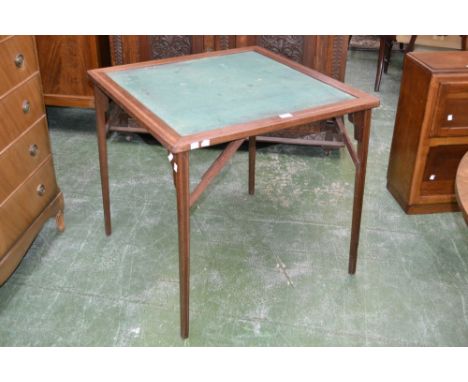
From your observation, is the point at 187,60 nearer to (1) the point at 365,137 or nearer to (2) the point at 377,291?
(1) the point at 365,137

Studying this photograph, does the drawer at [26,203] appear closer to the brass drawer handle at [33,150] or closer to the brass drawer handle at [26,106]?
the brass drawer handle at [33,150]

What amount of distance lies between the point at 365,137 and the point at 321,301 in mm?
686

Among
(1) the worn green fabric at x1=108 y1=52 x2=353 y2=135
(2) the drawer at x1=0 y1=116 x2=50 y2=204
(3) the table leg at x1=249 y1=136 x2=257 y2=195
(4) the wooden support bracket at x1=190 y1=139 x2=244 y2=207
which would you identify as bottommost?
(3) the table leg at x1=249 y1=136 x2=257 y2=195

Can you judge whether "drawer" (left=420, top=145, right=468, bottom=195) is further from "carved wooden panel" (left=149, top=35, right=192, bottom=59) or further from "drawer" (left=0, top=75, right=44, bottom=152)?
"drawer" (left=0, top=75, right=44, bottom=152)

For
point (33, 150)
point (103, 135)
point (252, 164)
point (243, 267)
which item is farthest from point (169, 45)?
point (243, 267)

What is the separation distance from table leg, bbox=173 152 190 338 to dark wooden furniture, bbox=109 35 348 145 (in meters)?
1.50

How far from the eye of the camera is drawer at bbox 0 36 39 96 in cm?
205

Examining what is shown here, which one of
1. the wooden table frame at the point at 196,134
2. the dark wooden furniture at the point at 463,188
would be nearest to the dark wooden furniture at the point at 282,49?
the wooden table frame at the point at 196,134

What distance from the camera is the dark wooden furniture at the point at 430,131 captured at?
97.8 inches

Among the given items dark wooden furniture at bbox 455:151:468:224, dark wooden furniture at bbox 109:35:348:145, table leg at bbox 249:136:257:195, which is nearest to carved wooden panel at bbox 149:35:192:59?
dark wooden furniture at bbox 109:35:348:145

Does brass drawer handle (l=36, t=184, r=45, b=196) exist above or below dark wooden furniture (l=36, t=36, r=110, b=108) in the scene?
below

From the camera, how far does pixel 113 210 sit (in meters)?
2.82

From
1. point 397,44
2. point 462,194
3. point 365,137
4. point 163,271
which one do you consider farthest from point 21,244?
point 397,44

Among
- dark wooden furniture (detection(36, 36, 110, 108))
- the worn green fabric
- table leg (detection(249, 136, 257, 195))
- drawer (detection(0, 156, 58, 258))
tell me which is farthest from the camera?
dark wooden furniture (detection(36, 36, 110, 108))
